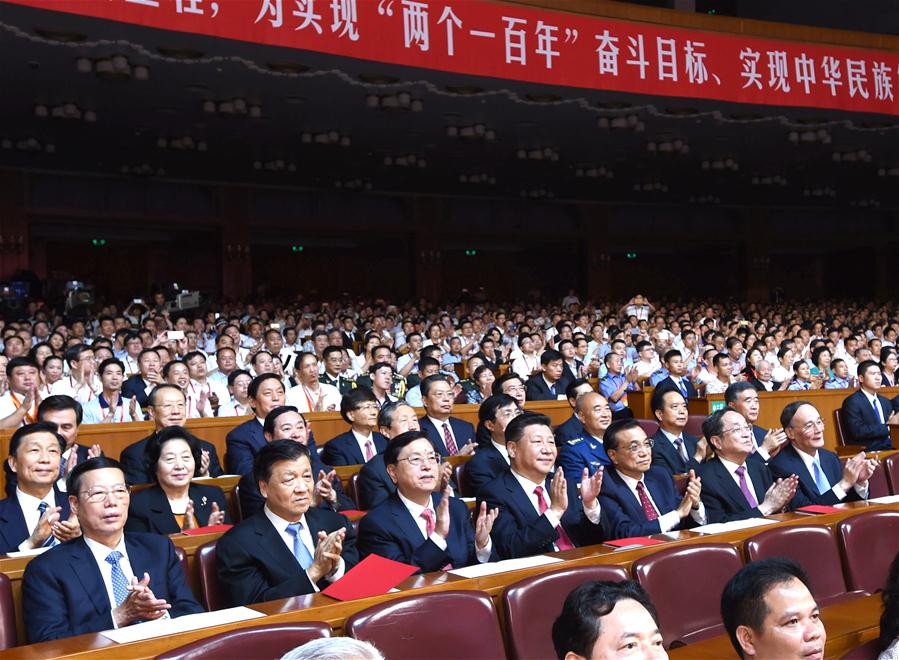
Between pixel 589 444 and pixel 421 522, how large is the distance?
1270 millimetres

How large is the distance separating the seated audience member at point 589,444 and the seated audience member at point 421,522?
3.55 feet

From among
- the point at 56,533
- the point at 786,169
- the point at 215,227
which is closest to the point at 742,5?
the point at 786,169

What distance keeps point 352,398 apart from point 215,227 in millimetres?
9985

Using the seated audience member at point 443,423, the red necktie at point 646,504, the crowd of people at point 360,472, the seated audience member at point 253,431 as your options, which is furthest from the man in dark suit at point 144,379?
the red necktie at point 646,504

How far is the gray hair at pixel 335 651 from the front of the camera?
108cm

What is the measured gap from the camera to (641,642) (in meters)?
1.47

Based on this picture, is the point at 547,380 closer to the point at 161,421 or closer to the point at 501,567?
the point at 161,421

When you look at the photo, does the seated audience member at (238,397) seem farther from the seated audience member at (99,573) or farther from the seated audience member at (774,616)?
the seated audience member at (774,616)

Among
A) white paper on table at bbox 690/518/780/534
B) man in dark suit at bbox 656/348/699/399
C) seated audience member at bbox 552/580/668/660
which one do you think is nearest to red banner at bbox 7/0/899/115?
man in dark suit at bbox 656/348/699/399


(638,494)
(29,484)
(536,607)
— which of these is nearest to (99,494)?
(29,484)

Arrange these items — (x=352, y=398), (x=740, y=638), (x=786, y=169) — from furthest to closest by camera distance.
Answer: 1. (x=786, y=169)
2. (x=352, y=398)
3. (x=740, y=638)

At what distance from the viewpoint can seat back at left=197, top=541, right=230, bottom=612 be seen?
234 centimetres

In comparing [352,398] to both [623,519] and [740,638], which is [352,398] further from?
[740,638]

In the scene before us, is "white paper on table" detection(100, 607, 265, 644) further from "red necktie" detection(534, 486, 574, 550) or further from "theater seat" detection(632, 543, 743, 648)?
"red necktie" detection(534, 486, 574, 550)
